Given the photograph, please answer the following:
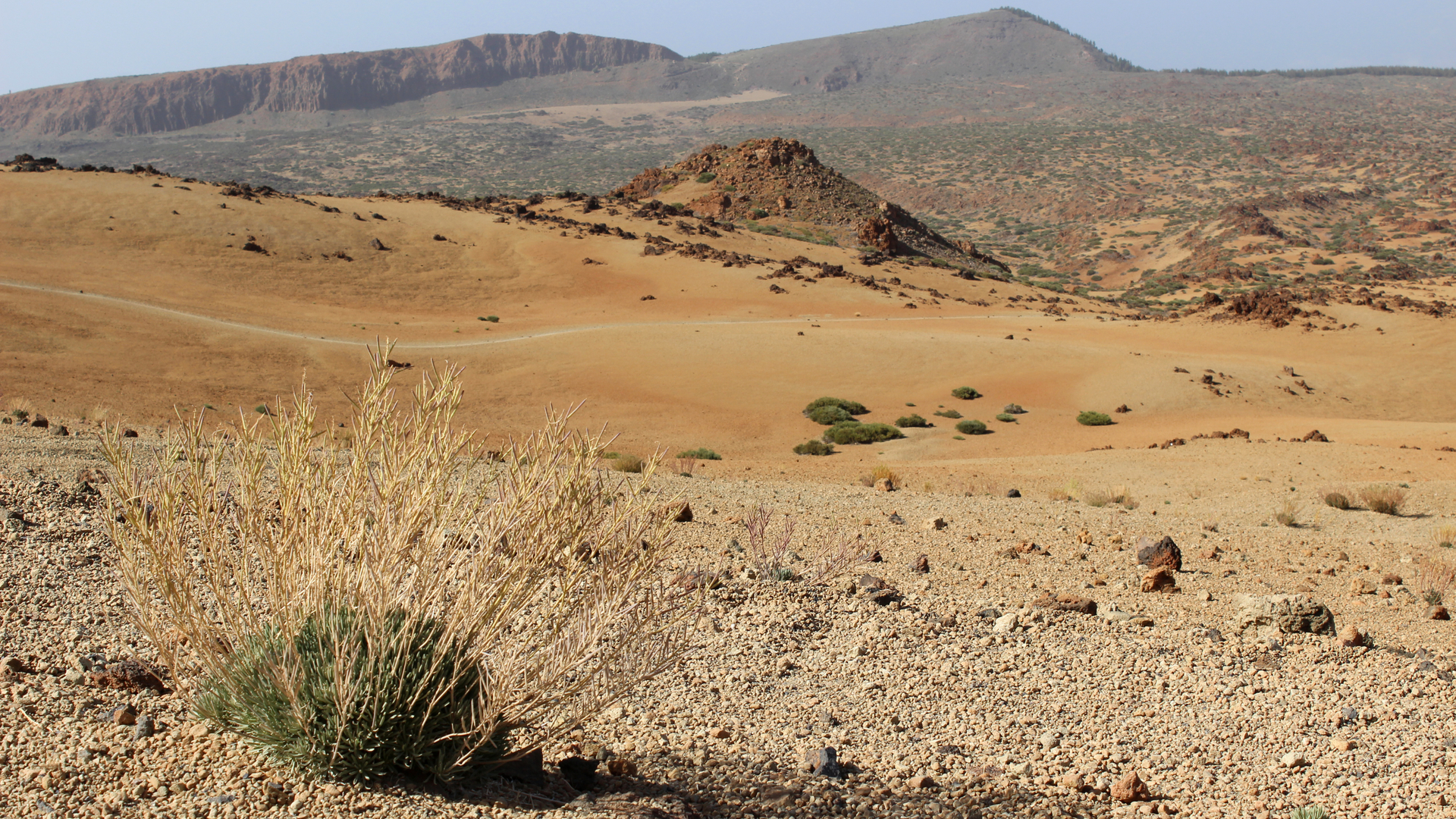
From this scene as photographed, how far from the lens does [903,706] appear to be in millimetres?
4660

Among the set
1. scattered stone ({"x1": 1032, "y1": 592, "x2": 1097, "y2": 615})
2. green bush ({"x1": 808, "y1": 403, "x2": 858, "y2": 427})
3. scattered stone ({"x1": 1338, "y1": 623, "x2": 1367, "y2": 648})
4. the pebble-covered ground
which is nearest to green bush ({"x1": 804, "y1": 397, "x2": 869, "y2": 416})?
green bush ({"x1": 808, "y1": 403, "x2": 858, "y2": 427})

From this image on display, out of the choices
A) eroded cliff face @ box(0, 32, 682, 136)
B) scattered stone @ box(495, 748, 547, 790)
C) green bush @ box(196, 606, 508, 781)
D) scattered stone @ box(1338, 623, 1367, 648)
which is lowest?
scattered stone @ box(1338, 623, 1367, 648)

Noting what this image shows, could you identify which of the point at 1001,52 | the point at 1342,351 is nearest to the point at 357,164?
the point at 1342,351

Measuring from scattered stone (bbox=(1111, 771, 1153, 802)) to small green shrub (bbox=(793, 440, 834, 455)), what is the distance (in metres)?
13.8

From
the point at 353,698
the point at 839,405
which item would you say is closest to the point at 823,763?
the point at 353,698

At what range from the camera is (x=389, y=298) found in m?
32.4

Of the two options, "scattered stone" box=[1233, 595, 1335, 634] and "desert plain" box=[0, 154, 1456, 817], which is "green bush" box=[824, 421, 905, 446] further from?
"scattered stone" box=[1233, 595, 1335, 634]

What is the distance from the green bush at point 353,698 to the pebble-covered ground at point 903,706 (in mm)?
118

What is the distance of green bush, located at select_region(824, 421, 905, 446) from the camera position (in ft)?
61.8

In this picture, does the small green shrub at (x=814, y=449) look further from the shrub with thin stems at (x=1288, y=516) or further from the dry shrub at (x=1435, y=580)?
the dry shrub at (x=1435, y=580)

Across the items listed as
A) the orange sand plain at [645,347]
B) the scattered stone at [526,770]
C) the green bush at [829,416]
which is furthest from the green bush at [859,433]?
the scattered stone at [526,770]

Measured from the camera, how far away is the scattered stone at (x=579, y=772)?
11.8 ft

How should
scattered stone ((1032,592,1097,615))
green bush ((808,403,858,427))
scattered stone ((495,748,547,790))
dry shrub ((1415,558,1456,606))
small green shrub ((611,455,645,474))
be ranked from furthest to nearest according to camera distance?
green bush ((808,403,858,427)) → small green shrub ((611,455,645,474)) → dry shrub ((1415,558,1456,606)) → scattered stone ((1032,592,1097,615)) → scattered stone ((495,748,547,790))

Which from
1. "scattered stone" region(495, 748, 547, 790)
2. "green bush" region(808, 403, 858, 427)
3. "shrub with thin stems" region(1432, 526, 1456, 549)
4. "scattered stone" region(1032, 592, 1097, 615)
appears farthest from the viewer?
"green bush" region(808, 403, 858, 427)
